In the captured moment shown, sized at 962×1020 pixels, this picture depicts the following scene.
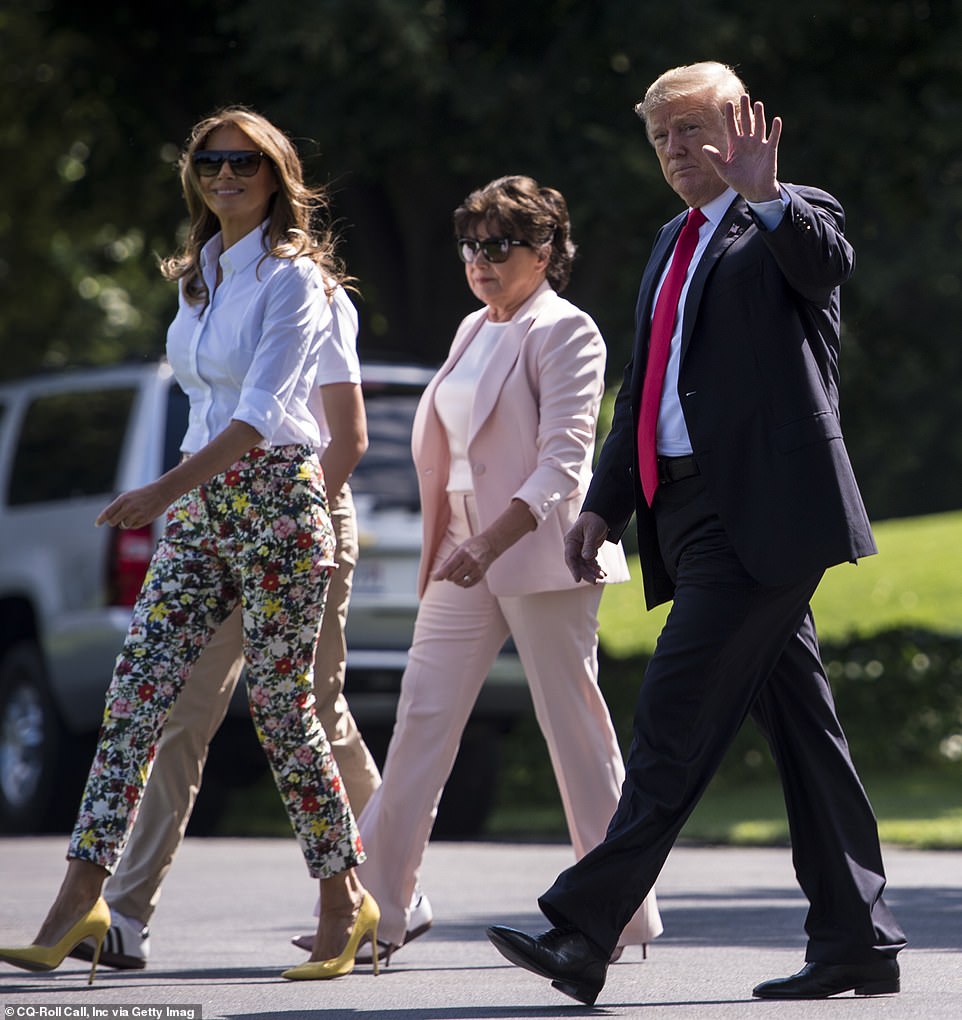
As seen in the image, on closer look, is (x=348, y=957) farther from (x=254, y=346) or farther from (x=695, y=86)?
(x=695, y=86)

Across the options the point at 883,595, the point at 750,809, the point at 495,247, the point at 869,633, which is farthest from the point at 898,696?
the point at 883,595

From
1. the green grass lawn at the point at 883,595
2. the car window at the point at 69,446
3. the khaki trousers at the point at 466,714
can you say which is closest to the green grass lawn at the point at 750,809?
the green grass lawn at the point at 883,595

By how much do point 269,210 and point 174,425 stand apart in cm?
401

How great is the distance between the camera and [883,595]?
70.9ft

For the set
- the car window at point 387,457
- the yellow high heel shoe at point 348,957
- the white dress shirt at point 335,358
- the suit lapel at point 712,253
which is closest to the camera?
the suit lapel at point 712,253

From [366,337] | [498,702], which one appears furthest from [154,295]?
[498,702]

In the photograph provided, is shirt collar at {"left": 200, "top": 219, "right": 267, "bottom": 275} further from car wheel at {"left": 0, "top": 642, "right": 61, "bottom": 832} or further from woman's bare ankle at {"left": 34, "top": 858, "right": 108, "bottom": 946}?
car wheel at {"left": 0, "top": 642, "right": 61, "bottom": 832}

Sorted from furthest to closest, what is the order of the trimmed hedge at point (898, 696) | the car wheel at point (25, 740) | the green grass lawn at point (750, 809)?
the trimmed hedge at point (898, 696) → the green grass lawn at point (750, 809) → the car wheel at point (25, 740)

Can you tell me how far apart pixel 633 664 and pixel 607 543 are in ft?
24.6

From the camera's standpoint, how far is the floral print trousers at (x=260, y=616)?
5.16 m

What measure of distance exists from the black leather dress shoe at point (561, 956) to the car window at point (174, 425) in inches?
196

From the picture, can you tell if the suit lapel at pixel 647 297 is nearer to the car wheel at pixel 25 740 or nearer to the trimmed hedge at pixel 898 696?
the car wheel at pixel 25 740

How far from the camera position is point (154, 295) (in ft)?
83.7

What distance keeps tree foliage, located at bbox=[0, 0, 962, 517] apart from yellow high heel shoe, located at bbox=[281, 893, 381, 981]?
15.9 feet
